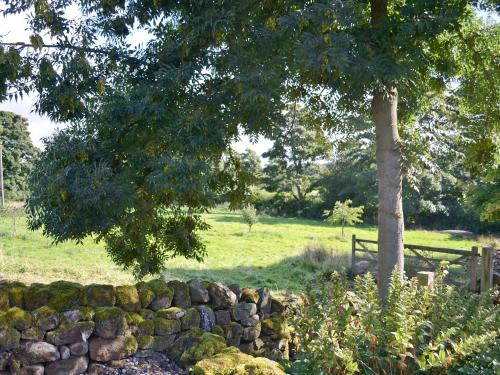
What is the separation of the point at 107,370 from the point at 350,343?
209 cm

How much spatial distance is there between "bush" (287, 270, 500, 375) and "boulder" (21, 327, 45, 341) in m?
2.13

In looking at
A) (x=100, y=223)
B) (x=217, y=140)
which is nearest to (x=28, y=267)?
(x=100, y=223)

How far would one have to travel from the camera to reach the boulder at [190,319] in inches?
191

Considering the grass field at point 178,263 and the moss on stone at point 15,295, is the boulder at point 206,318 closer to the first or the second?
the moss on stone at point 15,295

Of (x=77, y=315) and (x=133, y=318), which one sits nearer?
(x=77, y=315)

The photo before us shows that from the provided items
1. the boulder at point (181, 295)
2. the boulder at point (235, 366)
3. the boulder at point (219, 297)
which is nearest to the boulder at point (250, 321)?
the boulder at point (219, 297)

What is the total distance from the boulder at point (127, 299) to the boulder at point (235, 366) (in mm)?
1110

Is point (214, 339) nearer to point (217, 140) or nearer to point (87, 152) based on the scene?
point (217, 140)

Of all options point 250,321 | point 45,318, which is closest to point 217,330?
point 250,321

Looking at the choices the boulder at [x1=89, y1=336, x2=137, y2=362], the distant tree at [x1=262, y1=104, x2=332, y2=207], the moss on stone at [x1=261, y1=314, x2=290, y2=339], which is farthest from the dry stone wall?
the distant tree at [x1=262, y1=104, x2=332, y2=207]

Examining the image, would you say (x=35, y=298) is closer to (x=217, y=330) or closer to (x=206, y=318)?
(x=206, y=318)

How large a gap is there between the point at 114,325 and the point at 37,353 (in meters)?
0.65

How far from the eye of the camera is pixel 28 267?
1300 cm

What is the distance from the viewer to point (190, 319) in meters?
4.87
